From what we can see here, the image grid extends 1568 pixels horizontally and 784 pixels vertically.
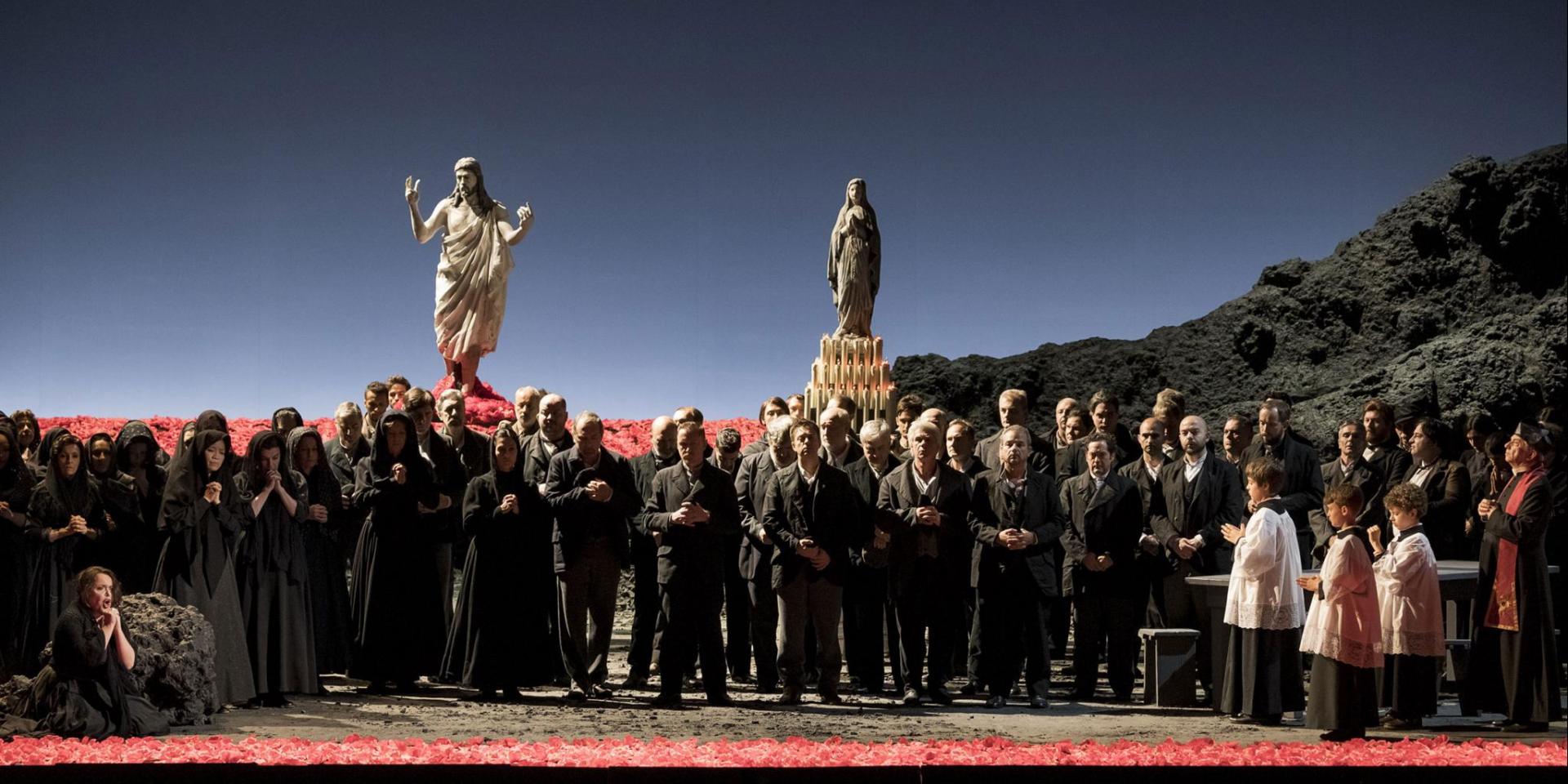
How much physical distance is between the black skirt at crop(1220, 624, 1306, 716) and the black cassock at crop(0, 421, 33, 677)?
5.77m

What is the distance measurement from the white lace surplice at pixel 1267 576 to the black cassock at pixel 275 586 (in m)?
4.65

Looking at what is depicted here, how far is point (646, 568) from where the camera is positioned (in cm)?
834

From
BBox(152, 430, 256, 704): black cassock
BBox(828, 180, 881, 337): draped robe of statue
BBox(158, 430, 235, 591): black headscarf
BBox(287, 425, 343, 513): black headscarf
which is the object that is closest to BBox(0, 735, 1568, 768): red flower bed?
BBox(152, 430, 256, 704): black cassock

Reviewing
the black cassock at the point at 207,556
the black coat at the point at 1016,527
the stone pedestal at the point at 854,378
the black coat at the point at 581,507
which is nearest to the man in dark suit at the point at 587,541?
the black coat at the point at 581,507

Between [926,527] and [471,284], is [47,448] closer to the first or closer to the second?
[926,527]

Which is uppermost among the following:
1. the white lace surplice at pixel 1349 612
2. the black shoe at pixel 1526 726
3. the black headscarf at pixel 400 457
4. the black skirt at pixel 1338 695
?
the black headscarf at pixel 400 457

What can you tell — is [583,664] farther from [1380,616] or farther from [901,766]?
[1380,616]

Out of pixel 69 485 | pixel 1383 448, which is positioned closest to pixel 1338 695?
pixel 1383 448

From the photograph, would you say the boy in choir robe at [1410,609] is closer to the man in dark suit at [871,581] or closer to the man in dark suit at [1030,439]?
the man in dark suit at [1030,439]

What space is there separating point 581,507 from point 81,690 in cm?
242

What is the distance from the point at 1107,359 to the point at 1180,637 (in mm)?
6497

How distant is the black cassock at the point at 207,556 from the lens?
22.5ft

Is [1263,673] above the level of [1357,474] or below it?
below

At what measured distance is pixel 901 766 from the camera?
17.4 feet
